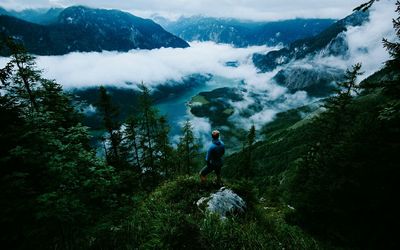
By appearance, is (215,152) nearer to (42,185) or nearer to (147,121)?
(42,185)

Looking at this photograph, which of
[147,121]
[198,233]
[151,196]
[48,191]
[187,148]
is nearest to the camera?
[48,191]

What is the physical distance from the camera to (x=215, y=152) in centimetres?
1200

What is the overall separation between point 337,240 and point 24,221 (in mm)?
12112

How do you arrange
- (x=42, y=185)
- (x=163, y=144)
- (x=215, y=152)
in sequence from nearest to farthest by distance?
(x=42, y=185)
(x=215, y=152)
(x=163, y=144)

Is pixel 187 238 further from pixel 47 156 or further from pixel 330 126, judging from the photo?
pixel 330 126

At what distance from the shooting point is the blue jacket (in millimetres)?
11867

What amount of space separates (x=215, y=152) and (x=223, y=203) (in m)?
2.18

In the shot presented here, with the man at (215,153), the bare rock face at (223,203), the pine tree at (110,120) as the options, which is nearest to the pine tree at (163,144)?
the pine tree at (110,120)

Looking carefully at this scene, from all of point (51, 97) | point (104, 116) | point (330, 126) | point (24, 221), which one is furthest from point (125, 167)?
point (24, 221)

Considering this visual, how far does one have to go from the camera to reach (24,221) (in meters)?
5.81

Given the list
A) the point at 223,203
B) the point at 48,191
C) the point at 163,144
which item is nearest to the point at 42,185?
the point at 48,191

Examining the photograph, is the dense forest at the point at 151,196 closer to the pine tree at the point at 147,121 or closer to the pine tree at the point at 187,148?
the pine tree at the point at 147,121

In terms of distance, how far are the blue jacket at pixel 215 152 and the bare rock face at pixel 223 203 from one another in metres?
1.32

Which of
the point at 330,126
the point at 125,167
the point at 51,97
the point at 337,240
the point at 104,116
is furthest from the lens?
the point at 125,167
